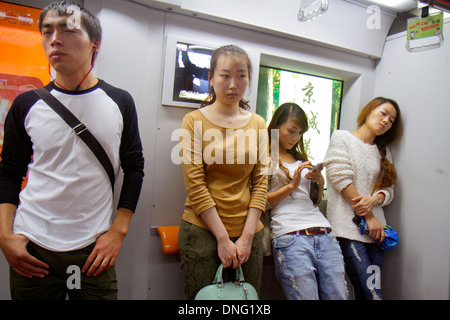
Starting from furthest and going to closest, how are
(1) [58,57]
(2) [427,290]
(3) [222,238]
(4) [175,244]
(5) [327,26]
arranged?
(5) [327,26] → (2) [427,290] → (4) [175,244] → (3) [222,238] → (1) [58,57]

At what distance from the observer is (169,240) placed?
69.9 inches

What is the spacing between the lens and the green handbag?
140cm

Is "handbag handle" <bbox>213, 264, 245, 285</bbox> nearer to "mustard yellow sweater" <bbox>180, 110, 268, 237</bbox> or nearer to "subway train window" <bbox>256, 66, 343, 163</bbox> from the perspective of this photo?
"mustard yellow sweater" <bbox>180, 110, 268, 237</bbox>

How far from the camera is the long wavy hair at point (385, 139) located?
7.33ft

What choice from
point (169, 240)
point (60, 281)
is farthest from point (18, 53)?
point (169, 240)

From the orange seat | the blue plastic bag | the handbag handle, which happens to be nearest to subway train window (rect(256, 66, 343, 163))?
the blue plastic bag

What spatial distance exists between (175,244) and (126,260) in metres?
0.32

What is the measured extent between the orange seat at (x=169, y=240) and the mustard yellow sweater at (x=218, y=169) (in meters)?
0.30

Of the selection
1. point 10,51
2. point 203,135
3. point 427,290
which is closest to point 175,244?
point 203,135

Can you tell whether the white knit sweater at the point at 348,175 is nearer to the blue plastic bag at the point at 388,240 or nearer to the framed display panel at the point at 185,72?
the blue plastic bag at the point at 388,240

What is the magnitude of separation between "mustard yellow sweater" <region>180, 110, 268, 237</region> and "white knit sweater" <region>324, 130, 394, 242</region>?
780 mm

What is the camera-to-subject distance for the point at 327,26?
7.39ft

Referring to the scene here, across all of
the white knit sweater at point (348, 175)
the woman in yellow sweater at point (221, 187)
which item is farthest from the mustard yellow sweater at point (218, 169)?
the white knit sweater at point (348, 175)

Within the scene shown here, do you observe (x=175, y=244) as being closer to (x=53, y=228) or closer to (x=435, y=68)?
(x=53, y=228)
